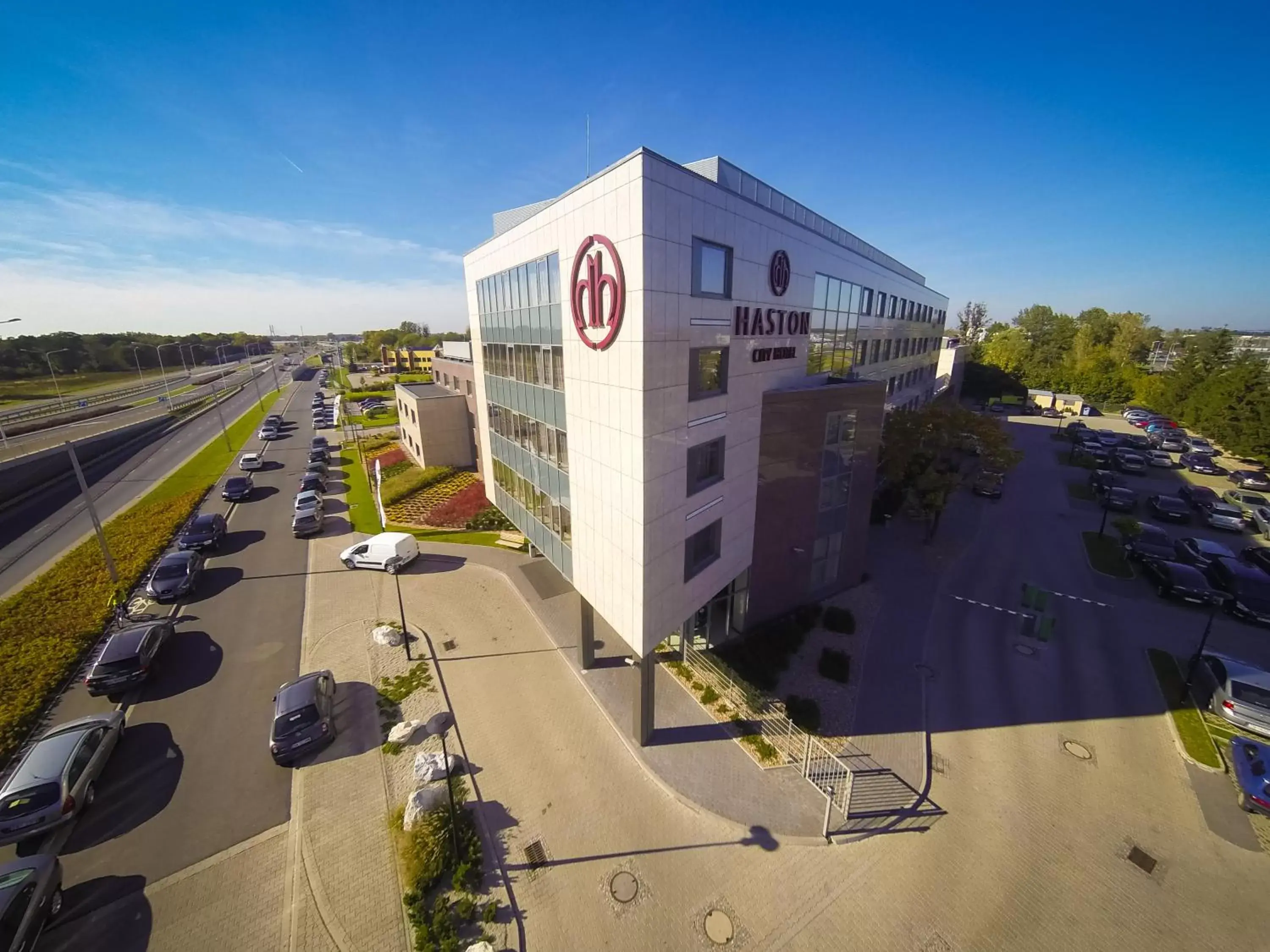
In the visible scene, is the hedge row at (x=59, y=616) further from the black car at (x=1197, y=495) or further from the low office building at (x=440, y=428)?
the black car at (x=1197, y=495)

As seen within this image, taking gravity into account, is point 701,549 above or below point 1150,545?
above

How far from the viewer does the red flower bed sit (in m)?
30.7

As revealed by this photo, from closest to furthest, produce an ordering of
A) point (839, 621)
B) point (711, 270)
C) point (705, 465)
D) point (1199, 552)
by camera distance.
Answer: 1. point (711, 270)
2. point (705, 465)
3. point (839, 621)
4. point (1199, 552)

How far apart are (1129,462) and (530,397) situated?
5598 cm

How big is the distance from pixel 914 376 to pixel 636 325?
38977mm

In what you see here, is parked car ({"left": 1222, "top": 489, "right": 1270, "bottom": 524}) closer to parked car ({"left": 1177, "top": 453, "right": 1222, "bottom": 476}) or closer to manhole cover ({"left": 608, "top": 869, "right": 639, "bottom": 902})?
parked car ({"left": 1177, "top": 453, "right": 1222, "bottom": 476})

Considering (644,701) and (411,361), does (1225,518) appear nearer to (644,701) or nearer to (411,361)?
(644,701)

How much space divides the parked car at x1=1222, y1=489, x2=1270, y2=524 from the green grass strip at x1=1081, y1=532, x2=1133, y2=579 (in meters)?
10.9

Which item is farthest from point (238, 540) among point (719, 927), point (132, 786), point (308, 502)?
point (719, 927)

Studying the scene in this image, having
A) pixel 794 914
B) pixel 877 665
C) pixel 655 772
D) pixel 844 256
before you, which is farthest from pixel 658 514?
pixel 844 256

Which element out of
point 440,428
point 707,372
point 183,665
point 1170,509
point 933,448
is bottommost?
point 183,665

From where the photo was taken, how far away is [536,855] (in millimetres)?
11500

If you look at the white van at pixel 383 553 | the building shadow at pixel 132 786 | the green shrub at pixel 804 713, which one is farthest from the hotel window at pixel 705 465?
the white van at pixel 383 553

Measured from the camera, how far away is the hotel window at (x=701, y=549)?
14.1 metres
